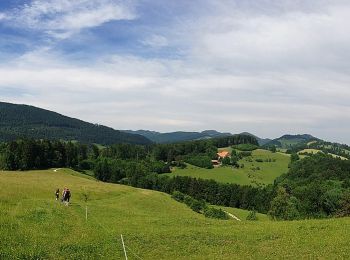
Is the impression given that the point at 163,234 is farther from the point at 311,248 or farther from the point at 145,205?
the point at 145,205

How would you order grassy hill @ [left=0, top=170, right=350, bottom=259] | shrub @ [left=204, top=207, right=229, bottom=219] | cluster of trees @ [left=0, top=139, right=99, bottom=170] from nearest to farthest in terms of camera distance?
grassy hill @ [left=0, top=170, right=350, bottom=259] < shrub @ [left=204, top=207, right=229, bottom=219] < cluster of trees @ [left=0, top=139, right=99, bottom=170]

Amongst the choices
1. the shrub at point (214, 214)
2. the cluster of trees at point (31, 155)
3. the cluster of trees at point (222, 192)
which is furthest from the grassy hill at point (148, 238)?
the cluster of trees at point (222, 192)

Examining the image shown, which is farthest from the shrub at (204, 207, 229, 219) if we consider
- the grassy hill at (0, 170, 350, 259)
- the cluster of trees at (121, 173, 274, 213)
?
the cluster of trees at (121, 173, 274, 213)

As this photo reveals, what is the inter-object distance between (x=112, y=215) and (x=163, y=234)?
579 inches

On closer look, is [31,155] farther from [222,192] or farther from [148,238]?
[148,238]

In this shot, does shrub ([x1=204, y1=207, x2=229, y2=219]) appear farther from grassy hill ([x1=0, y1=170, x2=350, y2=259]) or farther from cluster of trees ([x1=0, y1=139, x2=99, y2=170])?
cluster of trees ([x1=0, y1=139, x2=99, y2=170])

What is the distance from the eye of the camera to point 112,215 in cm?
4753

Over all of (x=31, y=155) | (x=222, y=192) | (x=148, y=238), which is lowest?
(x=222, y=192)

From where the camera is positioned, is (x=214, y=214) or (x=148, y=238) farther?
(x=214, y=214)

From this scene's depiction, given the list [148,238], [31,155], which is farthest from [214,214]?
[31,155]

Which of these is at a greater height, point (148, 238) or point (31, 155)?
point (148, 238)

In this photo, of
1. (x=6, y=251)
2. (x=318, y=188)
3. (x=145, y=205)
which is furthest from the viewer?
(x=318, y=188)

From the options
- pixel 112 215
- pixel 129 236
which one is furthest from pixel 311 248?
pixel 112 215

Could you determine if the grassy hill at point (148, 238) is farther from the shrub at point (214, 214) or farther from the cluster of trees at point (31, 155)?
the cluster of trees at point (31, 155)
